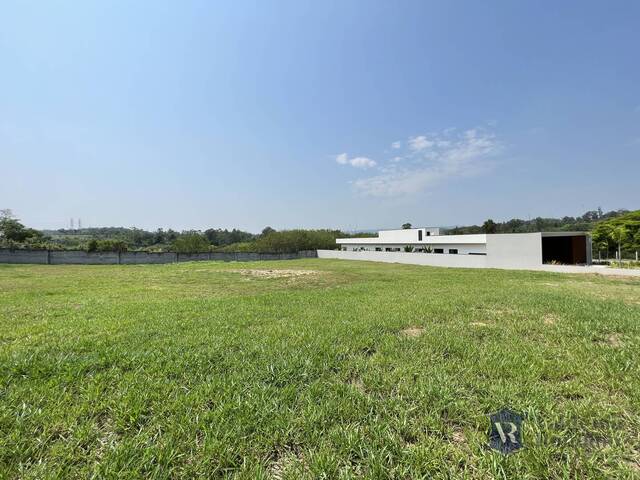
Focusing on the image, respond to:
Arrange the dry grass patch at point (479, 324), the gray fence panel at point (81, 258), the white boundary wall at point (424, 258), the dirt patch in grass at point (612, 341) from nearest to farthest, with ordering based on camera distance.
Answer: the dirt patch in grass at point (612, 341) < the dry grass patch at point (479, 324) < the white boundary wall at point (424, 258) < the gray fence panel at point (81, 258)

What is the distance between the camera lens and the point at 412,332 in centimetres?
401

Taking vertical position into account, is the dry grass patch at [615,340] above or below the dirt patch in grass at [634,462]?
below

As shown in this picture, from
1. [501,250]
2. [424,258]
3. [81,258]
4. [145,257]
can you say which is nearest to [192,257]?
[145,257]

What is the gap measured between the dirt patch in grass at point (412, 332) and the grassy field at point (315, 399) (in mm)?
57

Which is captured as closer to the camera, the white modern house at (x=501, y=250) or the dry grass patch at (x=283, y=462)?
the dry grass patch at (x=283, y=462)

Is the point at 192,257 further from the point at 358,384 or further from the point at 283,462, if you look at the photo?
the point at 283,462

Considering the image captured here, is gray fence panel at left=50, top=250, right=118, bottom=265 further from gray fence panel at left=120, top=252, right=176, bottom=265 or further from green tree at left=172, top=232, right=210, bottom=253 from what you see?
green tree at left=172, top=232, right=210, bottom=253

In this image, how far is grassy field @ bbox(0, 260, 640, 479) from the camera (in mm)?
1568

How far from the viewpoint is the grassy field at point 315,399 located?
1568 millimetres

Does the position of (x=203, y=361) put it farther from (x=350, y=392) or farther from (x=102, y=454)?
(x=350, y=392)

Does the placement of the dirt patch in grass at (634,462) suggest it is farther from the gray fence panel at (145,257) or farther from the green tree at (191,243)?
the green tree at (191,243)

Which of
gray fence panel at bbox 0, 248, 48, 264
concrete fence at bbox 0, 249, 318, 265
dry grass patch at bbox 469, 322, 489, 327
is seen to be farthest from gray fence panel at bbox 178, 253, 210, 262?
dry grass patch at bbox 469, 322, 489, 327

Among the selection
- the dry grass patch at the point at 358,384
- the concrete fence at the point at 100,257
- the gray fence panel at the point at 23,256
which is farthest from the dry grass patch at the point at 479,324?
the gray fence panel at the point at 23,256

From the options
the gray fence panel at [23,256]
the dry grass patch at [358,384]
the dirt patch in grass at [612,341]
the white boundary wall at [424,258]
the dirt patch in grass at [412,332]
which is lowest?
the white boundary wall at [424,258]
